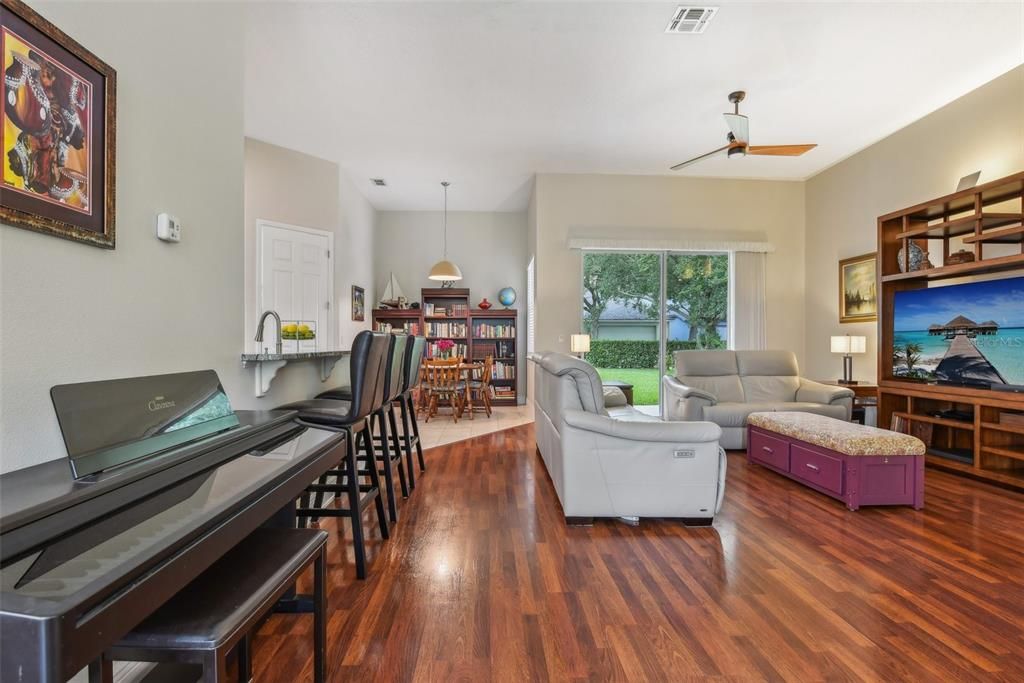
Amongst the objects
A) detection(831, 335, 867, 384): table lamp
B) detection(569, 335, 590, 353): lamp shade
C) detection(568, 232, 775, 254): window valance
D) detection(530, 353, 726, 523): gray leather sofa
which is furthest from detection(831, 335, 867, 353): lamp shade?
detection(530, 353, 726, 523): gray leather sofa

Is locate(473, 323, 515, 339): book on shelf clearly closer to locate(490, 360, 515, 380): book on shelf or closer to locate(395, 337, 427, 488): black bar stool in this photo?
locate(490, 360, 515, 380): book on shelf

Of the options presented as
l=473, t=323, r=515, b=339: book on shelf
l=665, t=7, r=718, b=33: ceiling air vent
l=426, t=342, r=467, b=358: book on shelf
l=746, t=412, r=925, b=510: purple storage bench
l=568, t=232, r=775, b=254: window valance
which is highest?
l=665, t=7, r=718, b=33: ceiling air vent

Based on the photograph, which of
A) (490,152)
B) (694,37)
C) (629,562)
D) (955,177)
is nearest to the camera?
(629,562)

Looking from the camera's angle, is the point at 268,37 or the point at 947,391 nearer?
the point at 268,37

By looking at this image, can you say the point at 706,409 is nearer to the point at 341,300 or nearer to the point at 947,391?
the point at 947,391

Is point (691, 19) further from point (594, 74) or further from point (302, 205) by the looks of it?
point (302, 205)

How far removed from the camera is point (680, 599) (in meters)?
1.94

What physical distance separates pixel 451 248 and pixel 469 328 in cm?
141

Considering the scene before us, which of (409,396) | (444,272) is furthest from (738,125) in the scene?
(444,272)

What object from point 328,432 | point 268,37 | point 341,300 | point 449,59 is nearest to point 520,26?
→ point 449,59

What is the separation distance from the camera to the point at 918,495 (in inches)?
118

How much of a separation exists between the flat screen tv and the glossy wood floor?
1094mm

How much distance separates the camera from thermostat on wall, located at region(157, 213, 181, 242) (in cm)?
170

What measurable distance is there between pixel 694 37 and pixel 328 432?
3473 millimetres
